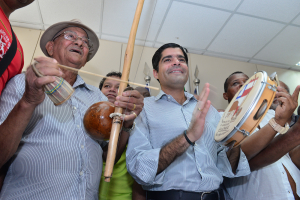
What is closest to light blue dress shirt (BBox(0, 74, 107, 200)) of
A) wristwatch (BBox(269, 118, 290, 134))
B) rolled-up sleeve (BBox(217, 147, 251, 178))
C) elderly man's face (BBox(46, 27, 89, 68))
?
elderly man's face (BBox(46, 27, 89, 68))

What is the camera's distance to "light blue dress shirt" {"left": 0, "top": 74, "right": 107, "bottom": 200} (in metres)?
0.84

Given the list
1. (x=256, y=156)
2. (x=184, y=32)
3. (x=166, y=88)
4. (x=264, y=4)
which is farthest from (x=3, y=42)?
(x=264, y=4)

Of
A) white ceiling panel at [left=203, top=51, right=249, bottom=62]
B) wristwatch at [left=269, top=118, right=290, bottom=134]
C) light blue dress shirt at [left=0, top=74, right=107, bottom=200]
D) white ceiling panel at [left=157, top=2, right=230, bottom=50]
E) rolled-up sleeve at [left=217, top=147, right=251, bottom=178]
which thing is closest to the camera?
light blue dress shirt at [left=0, top=74, right=107, bottom=200]

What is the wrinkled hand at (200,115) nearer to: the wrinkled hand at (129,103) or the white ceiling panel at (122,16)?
the wrinkled hand at (129,103)

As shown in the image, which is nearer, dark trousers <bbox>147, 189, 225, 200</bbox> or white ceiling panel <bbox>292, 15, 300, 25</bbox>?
dark trousers <bbox>147, 189, 225, 200</bbox>

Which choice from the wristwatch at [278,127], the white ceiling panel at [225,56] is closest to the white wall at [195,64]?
the white ceiling panel at [225,56]

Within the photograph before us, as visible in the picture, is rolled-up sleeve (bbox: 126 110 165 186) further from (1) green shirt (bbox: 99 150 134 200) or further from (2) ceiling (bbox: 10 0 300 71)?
(2) ceiling (bbox: 10 0 300 71)

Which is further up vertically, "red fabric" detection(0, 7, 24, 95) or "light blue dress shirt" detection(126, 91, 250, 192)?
"red fabric" detection(0, 7, 24, 95)

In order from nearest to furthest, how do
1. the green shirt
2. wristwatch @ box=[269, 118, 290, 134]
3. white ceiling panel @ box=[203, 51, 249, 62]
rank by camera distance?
1. wristwatch @ box=[269, 118, 290, 134]
2. the green shirt
3. white ceiling panel @ box=[203, 51, 249, 62]

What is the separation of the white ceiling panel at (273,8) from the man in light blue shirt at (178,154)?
1.78 metres

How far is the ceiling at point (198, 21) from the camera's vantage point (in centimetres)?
245

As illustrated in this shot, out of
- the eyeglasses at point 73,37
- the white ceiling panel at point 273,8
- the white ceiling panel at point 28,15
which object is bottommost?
the eyeglasses at point 73,37

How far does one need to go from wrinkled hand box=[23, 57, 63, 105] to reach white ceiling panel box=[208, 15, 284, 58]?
261cm

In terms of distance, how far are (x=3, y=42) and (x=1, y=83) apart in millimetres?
185
